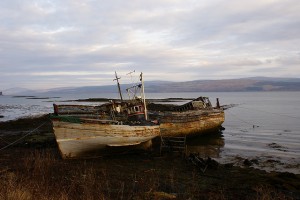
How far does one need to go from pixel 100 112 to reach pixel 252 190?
1265 centimetres

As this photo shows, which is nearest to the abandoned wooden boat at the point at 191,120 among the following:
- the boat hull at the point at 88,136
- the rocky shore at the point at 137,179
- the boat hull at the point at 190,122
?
the boat hull at the point at 190,122

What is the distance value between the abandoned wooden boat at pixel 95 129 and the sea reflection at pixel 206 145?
12.3 ft

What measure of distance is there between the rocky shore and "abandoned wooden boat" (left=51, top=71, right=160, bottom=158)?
854mm

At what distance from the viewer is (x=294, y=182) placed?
1295cm

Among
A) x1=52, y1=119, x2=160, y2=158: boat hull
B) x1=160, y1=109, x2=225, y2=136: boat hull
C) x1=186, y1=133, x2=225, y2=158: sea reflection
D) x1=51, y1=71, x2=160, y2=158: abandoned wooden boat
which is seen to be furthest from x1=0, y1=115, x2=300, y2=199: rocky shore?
x1=160, y1=109, x2=225, y2=136: boat hull

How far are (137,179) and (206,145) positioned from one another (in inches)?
536

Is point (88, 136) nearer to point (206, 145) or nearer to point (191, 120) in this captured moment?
point (206, 145)

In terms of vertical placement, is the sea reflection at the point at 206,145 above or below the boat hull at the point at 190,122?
below

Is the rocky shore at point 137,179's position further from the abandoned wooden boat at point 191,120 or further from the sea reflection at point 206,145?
the abandoned wooden boat at point 191,120

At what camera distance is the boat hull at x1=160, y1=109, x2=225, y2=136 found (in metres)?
25.4

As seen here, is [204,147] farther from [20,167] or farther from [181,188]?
[20,167]

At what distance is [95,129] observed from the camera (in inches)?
696

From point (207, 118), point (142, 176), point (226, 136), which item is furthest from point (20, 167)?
point (226, 136)

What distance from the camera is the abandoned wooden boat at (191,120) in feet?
83.3
